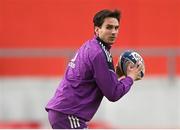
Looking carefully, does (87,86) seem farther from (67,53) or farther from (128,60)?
(67,53)

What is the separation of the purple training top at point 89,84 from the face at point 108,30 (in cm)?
6

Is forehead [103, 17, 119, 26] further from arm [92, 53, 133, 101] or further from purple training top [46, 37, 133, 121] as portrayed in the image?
arm [92, 53, 133, 101]

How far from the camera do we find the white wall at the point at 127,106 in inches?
493

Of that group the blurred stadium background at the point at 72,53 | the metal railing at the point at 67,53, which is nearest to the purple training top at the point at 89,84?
Answer: the blurred stadium background at the point at 72,53

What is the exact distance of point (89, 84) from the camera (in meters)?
6.62

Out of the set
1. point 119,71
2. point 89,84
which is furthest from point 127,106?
point 89,84

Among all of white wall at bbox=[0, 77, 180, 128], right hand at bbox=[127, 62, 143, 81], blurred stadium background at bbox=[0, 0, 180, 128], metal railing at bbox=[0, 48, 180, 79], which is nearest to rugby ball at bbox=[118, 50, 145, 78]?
right hand at bbox=[127, 62, 143, 81]

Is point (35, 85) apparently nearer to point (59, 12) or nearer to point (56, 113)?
point (59, 12)

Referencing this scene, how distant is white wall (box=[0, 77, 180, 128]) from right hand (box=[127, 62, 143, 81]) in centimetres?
554

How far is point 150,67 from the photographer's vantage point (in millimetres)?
14109

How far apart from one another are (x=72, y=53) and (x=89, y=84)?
6.12m

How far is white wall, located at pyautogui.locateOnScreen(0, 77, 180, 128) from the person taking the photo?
41.1 ft

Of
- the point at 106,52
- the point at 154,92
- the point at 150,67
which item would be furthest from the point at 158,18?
the point at 106,52

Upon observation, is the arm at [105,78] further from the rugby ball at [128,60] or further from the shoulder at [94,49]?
the rugby ball at [128,60]
